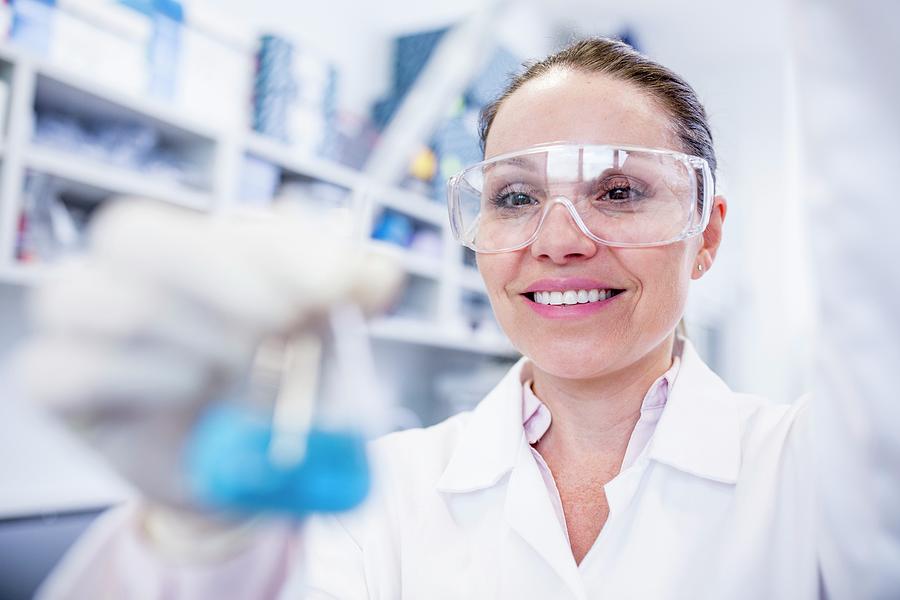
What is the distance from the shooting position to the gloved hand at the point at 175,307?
476 millimetres

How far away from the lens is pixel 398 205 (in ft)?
9.88

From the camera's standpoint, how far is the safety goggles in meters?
0.96

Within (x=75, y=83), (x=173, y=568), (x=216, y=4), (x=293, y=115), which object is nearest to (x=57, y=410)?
(x=173, y=568)

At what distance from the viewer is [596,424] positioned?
112 cm

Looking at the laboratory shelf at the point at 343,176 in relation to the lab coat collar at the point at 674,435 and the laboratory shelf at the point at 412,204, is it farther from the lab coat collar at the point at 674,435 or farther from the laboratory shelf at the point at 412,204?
the lab coat collar at the point at 674,435

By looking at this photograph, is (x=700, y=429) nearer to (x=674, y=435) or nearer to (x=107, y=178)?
(x=674, y=435)

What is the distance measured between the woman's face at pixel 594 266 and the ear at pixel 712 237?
82mm

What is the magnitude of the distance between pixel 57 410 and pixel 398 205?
2.61 m

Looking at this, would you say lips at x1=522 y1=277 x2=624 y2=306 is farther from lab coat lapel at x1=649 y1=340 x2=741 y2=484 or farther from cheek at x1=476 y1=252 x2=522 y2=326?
lab coat lapel at x1=649 y1=340 x2=741 y2=484

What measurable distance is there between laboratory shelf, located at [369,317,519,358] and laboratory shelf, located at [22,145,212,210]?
3.06ft

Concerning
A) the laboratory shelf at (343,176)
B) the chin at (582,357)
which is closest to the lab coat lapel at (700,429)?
the chin at (582,357)

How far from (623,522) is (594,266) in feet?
1.28

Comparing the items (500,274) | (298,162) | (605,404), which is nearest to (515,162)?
(500,274)

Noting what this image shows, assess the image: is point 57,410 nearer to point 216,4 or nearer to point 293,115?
point 293,115
